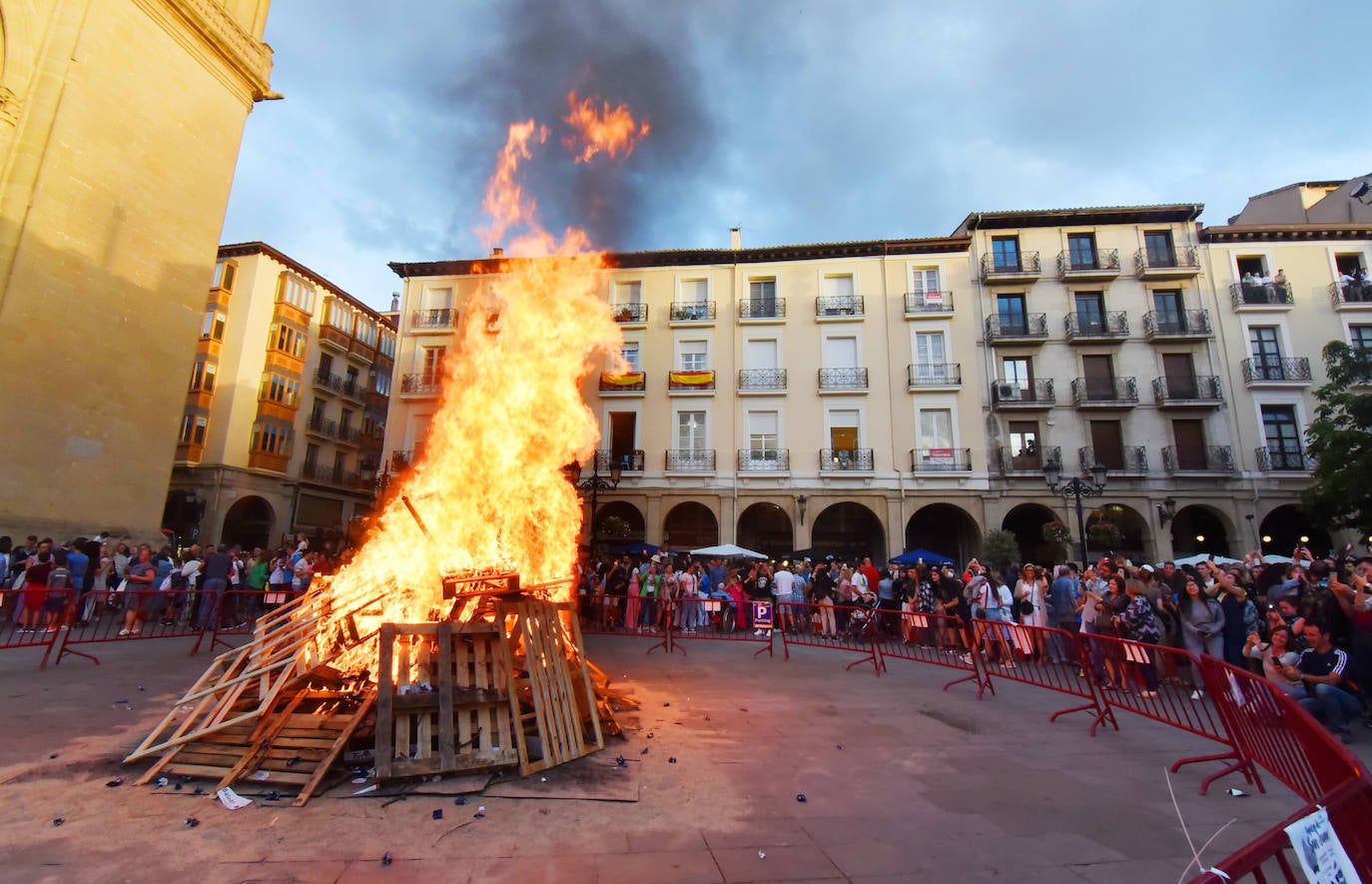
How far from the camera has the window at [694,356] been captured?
27359mm

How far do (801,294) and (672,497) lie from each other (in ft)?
35.2

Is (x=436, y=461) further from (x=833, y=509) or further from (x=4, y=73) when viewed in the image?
(x=833, y=509)

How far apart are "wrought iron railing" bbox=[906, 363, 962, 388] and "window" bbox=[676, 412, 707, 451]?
8.96m

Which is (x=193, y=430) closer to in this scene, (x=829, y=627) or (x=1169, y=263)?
(x=829, y=627)

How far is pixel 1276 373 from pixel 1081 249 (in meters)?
8.79

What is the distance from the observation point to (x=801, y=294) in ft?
90.1

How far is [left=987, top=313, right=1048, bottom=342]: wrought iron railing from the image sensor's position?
83.9 ft

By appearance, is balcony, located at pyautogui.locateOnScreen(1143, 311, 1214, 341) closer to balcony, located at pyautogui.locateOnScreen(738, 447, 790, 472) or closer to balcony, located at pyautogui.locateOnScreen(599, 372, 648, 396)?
balcony, located at pyautogui.locateOnScreen(738, 447, 790, 472)

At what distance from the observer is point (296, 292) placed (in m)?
31.2

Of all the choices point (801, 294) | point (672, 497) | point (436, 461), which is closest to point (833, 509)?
point (672, 497)

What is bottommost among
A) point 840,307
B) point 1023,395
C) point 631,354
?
point 1023,395

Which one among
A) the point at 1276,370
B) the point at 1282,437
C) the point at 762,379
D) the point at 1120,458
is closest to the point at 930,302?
the point at 762,379

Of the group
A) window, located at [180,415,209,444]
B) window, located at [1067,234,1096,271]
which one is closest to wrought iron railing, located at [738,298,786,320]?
window, located at [1067,234,1096,271]

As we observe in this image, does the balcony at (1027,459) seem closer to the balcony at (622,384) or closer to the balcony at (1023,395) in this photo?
the balcony at (1023,395)
